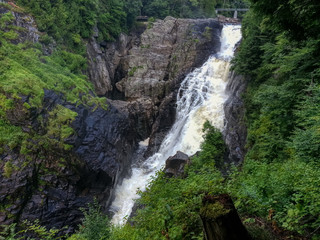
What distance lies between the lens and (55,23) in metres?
18.8

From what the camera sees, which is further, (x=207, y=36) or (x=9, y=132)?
(x=207, y=36)

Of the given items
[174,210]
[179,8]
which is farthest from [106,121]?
[179,8]

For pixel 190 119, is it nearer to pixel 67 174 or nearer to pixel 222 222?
pixel 67 174

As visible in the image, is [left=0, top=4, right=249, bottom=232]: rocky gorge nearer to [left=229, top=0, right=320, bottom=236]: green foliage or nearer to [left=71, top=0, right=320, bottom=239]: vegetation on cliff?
[left=229, top=0, right=320, bottom=236]: green foliage

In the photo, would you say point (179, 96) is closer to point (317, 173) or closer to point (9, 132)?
point (9, 132)

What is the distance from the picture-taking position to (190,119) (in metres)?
17.5

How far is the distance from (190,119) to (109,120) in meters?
6.54

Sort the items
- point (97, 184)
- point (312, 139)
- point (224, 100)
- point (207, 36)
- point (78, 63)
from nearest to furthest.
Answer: point (312, 139) < point (97, 184) < point (224, 100) < point (78, 63) < point (207, 36)

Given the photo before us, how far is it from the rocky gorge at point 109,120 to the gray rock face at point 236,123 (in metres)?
0.07

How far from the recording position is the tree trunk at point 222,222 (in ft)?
7.17

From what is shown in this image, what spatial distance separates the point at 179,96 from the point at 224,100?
4.70m

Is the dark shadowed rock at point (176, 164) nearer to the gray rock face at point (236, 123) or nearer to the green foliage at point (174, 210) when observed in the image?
the gray rock face at point (236, 123)

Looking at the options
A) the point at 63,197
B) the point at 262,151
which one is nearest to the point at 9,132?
the point at 63,197

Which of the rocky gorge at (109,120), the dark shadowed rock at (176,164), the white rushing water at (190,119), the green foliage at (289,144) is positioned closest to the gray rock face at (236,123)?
the rocky gorge at (109,120)
